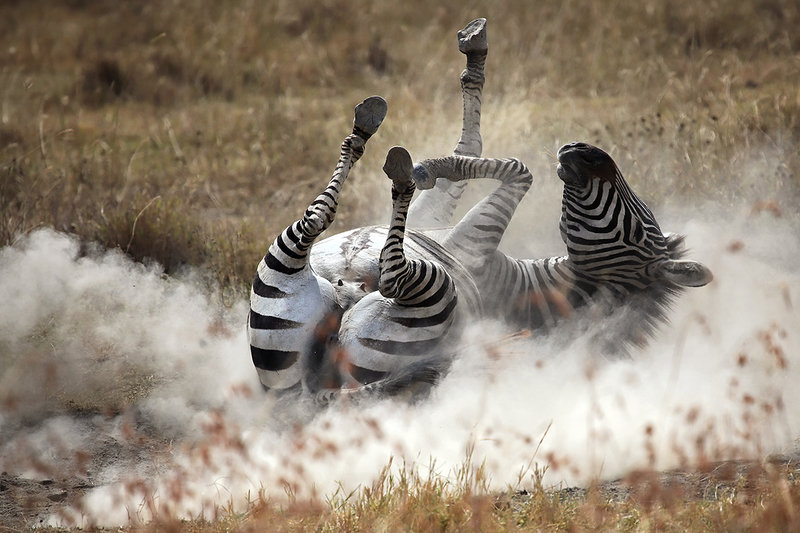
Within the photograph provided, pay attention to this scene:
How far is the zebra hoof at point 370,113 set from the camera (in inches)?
150

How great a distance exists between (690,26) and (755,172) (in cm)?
409

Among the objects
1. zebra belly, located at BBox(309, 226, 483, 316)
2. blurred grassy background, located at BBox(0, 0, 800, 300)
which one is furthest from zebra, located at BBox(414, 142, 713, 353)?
blurred grassy background, located at BBox(0, 0, 800, 300)

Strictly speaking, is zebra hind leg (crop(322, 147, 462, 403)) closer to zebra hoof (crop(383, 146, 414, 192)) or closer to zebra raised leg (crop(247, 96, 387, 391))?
zebra hoof (crop(383, 146, 414, 192))

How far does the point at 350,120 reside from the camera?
29.0 feet

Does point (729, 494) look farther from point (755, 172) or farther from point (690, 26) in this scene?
point (690, 26)

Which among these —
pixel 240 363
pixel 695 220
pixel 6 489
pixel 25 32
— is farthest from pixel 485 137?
pixel 25 32

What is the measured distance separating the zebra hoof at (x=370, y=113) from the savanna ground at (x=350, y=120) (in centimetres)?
159

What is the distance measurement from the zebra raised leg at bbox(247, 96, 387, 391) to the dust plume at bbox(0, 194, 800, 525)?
232 millimetres

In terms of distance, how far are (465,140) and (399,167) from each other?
174cm

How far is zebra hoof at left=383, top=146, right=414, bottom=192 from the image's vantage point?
346 centimetres

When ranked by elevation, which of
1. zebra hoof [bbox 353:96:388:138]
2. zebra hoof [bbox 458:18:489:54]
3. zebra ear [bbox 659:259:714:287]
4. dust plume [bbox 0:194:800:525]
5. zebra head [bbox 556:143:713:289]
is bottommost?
dust plume [bbox 0:194:800:525]

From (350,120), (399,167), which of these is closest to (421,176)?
(399,167)

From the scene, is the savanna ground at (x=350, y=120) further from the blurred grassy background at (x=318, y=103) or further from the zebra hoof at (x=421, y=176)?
the zebra hoof at (x=421, y=176)

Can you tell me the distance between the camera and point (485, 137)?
7.14 m
